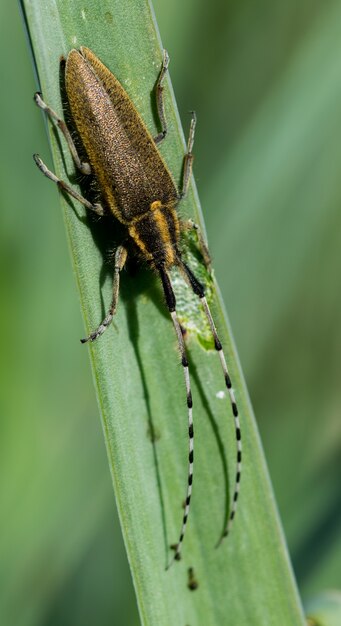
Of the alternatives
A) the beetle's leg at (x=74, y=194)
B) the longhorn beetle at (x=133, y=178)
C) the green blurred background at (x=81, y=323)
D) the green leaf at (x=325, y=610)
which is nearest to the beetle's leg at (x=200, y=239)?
the longhorn beetle at (x=133, y=178)

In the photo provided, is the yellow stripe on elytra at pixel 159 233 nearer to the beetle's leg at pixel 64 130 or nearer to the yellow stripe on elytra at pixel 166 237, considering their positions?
the yellow stripe on elytra at pixel 166 237

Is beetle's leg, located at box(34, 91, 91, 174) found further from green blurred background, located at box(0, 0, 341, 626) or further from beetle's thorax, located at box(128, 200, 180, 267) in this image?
green blurred background, located at box(0, 0, 341, 626)

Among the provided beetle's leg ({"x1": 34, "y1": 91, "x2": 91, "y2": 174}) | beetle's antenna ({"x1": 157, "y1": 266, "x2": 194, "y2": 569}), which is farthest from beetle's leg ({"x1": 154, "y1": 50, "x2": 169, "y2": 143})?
beetle's antenna ({"x1": 157, "y1": 266, "x2": 194, "y2": 569})

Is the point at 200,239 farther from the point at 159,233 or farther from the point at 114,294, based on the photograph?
the point at 114,294

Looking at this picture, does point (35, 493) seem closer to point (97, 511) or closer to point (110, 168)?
point (97, 511)

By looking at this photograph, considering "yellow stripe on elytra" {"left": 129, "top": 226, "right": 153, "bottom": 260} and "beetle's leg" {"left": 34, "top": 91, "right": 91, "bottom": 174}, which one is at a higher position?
"beetle's leg" {"left": 34, "top": 91, "right": 91, "bottom": 174}

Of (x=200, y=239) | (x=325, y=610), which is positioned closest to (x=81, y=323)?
(x=200, y=239)
